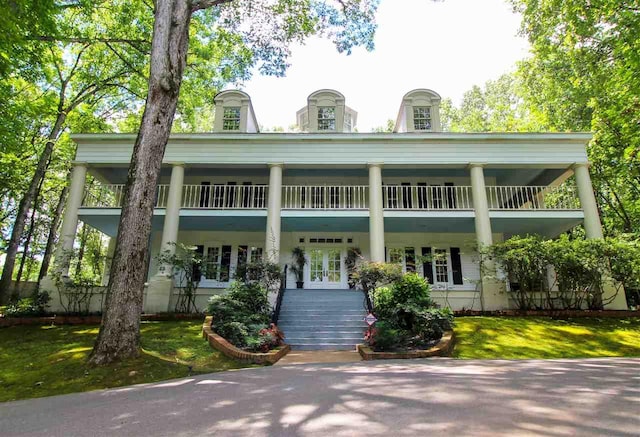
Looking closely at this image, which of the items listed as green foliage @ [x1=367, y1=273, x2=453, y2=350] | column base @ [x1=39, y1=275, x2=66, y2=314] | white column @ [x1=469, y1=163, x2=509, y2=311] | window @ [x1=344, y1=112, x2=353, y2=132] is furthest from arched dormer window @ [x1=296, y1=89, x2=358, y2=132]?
column base @ [x1=39, y1=275, x2=66, y2=314]

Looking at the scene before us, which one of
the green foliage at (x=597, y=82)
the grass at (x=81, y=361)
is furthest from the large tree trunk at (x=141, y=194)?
the green foliage at (x=597, y=82)

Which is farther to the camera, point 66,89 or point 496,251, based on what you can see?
point 66,89

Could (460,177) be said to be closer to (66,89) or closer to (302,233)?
(302,233)

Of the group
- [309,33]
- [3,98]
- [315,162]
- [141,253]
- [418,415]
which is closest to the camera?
[418,415]

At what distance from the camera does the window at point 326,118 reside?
16391 mm

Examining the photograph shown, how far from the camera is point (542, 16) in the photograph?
537 inches

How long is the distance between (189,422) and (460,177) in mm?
15998

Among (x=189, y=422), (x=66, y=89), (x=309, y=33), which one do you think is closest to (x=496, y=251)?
(x=309, y=33)

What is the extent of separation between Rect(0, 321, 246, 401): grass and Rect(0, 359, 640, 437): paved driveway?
28.4 inches

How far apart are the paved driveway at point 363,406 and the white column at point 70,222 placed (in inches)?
368

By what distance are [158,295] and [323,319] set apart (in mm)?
6177

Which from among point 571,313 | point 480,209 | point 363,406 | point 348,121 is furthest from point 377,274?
point 348,121

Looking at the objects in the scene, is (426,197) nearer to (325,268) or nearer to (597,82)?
(325,268)

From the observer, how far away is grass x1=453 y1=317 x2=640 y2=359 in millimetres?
8023
